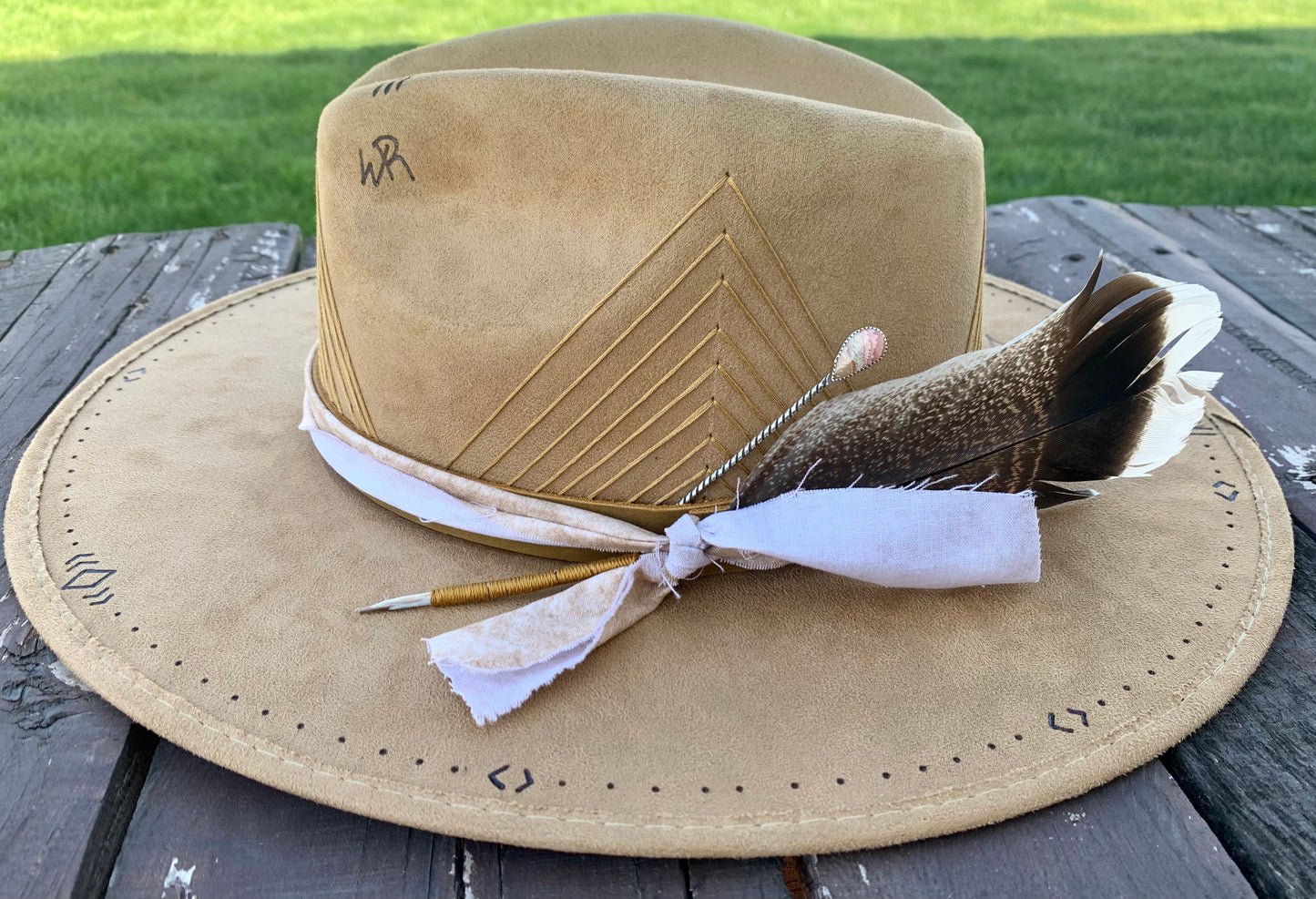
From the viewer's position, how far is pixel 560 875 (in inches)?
42.4

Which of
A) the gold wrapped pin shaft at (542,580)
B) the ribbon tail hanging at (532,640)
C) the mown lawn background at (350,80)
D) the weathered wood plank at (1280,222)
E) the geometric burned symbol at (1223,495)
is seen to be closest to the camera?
the ribbon tail hanging at (532,640)

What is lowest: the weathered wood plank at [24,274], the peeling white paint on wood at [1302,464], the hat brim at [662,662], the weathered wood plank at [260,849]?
the weathered wood plank at [24,274]

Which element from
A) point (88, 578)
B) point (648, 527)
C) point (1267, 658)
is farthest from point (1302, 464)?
point (88, 578)

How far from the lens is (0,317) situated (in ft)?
7.84

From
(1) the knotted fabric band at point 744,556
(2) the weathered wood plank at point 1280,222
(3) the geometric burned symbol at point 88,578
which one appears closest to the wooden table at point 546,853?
(3) the geometric burned symbol at point 88,578

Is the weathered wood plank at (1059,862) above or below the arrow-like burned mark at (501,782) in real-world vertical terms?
→ below

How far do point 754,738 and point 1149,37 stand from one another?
22.5 feet

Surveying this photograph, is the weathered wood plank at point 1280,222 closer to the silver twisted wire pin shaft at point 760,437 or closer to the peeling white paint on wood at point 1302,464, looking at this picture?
the peeling white paint on wood at point 1302,464

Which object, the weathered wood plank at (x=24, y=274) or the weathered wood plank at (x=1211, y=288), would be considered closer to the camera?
the weathered wood plank at (x=1211, y=288)

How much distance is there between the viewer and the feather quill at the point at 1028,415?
4.03ft

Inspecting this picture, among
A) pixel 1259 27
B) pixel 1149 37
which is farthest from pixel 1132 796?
pixel 1259 27

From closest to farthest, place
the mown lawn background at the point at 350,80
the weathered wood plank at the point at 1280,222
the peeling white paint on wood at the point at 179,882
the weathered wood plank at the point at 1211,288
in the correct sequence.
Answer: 1. the peeling white paint on wood at the point at 179,882
2. the weathered wood plank at the point at 1211,288
3. the weathered wood plank at the point at 1280,222
4. the mown lawn background at the point at 350,80

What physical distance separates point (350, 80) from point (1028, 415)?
4.33 m

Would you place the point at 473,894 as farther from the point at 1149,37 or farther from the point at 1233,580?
the point at 1149,37
